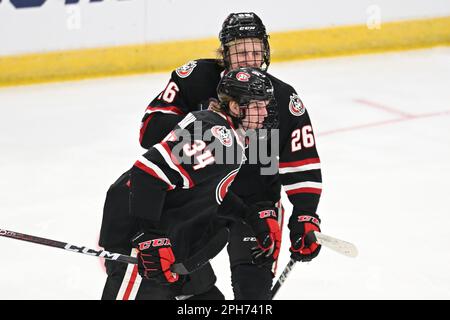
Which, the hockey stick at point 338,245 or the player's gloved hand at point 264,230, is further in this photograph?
the player's gloved hand at point 264,230

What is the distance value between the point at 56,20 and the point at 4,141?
1.09m

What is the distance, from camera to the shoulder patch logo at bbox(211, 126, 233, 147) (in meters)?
2.76

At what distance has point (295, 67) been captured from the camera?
664 centimetres

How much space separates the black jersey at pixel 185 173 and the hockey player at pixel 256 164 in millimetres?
346

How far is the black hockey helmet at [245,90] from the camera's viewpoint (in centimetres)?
281

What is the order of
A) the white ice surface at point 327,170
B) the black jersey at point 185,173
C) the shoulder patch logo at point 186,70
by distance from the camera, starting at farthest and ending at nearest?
the white ice surface at point 327,170 < the shoulder patch logo at point 186,70 < the black jersey at point 185,173

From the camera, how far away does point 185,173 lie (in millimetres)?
2740

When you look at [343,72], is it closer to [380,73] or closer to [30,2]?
[380,73]

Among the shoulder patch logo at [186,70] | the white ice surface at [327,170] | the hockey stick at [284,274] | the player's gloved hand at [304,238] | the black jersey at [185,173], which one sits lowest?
the white ice surface at [327,170]

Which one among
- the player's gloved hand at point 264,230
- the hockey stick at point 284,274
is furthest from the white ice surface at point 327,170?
the player's gloved hand at point 264,230

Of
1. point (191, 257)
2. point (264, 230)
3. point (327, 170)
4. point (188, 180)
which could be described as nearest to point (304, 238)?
point (264, 230)

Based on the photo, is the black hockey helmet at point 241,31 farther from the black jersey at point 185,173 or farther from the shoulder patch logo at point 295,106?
the black jersey at point 185,173

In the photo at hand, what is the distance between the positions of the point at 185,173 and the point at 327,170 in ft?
7.70

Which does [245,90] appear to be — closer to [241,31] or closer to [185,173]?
[185,173]
